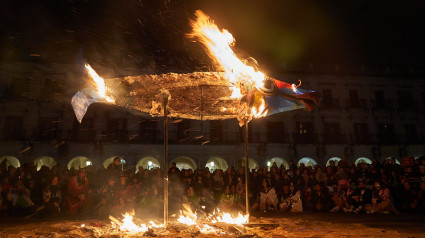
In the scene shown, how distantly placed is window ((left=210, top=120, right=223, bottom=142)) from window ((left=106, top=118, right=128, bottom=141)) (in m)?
7.71

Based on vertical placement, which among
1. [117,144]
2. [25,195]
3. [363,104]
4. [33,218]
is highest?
[363,104]

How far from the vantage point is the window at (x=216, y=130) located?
25.3 metres

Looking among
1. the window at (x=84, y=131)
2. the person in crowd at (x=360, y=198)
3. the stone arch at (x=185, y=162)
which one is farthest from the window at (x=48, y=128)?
the person in crowd at (x=360, y=198)

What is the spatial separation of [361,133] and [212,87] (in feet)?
84.2

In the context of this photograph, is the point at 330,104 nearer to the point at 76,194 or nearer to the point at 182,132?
the point at 182,132

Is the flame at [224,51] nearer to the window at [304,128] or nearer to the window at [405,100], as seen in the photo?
the window at [304,128]

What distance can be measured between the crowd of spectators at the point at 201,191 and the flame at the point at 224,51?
514 cm

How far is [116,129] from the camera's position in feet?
79.8

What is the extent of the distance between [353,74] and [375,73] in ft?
8.34

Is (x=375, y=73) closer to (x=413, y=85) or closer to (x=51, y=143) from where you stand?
(x=413, y=85)

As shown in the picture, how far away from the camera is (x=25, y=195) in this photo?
346 inches

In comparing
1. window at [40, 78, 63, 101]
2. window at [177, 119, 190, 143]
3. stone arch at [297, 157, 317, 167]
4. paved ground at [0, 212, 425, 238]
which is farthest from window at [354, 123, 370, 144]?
window at [40, 78, 63, 101]

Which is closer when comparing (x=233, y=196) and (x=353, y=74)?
(x=233, y=196)

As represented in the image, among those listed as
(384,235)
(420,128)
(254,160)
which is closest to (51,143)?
(254,160)
